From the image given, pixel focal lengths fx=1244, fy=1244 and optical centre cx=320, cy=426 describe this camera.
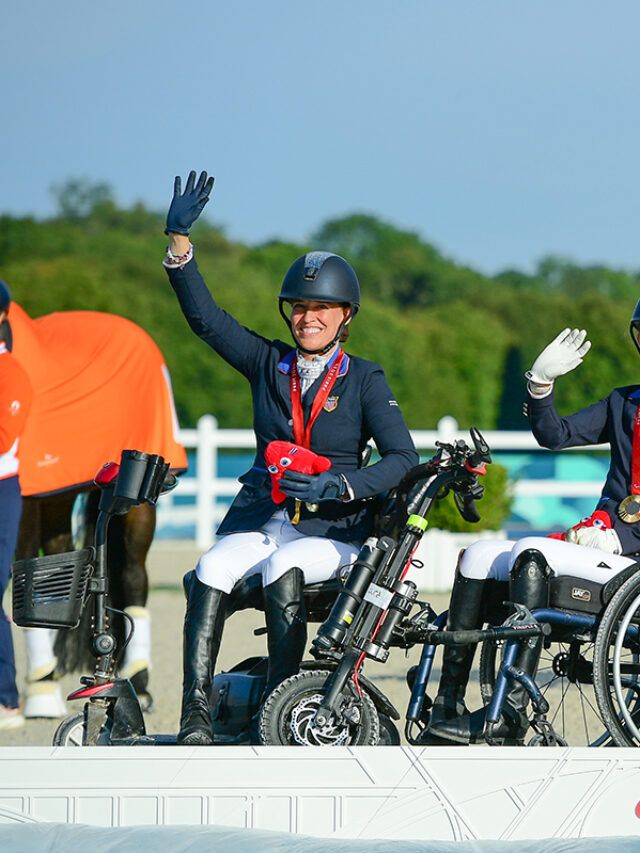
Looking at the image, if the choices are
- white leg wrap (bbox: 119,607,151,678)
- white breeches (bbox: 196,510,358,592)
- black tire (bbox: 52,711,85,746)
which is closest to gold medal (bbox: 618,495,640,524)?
white breeches (bbox: 196,510,358,592)

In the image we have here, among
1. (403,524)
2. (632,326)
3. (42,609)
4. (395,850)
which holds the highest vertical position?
(632,326)

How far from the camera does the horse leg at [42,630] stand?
625 centimetres

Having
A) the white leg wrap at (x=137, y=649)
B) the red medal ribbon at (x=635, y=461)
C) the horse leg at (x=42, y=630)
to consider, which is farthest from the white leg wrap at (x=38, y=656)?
the red medal ribbon at (x=635, y=461)

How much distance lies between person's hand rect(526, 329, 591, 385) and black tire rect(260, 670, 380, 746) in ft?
4.07

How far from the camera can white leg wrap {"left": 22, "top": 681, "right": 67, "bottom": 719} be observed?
6.20 m

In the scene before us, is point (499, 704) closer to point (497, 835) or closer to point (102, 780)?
point (497, 835)

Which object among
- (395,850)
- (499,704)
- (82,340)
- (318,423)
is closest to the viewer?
(395,850)

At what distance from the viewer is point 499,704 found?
389cm

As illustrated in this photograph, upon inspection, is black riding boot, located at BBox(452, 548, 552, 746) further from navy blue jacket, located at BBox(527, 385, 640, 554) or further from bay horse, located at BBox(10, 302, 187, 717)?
bay horse, located at BBox(10, 302, 187, 717)

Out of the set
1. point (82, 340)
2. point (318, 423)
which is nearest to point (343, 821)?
point (318, 423)

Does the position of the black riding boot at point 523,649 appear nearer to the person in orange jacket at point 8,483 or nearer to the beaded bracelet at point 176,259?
the beaded bracelet at point 176,259

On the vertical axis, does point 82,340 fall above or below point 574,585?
above

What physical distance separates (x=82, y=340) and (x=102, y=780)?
3549 millimetres

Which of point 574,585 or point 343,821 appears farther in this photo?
point 574,585
